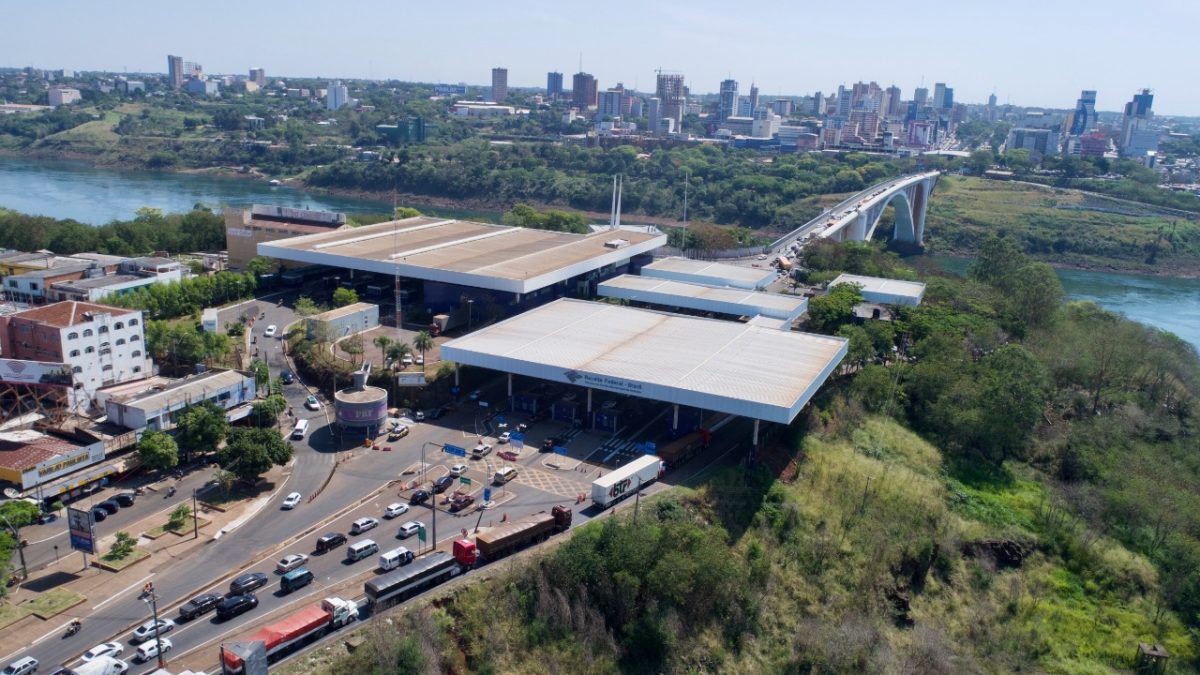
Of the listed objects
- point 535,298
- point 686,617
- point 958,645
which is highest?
point 535,298

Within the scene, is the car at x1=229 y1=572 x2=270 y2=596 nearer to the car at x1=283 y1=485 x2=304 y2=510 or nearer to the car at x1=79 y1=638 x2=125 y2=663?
the car at x1=79 y1=638 x2=125 y2=663

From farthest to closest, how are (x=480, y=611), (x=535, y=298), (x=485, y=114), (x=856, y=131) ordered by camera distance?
(x=485, y=114)
(x=856, y=131)
(x=535, y=298)
(x=480, y=611)

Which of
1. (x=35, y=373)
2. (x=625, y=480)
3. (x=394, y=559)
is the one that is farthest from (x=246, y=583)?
(x=35, y=373)

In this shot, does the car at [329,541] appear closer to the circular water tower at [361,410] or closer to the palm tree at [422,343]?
the circular water tower at [361,410]

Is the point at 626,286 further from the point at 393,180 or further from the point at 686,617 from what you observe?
the point at 393,180

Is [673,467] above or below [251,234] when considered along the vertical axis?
below

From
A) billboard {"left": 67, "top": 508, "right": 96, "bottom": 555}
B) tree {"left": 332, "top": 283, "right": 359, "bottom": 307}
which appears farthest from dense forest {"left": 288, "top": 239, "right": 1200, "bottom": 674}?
tree {"left": 332, "top": 283, "right": 359, "bottom": 307}

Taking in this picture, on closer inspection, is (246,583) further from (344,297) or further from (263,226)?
(263,226)

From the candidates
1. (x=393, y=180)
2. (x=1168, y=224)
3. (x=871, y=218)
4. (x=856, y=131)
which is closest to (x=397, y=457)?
(x=871, y=218)

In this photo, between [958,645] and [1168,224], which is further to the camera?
[1168,224]
